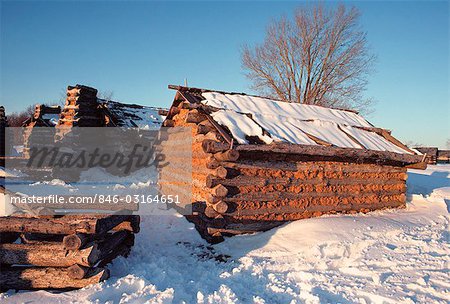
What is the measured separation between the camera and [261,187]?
288 inches

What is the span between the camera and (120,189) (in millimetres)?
13805

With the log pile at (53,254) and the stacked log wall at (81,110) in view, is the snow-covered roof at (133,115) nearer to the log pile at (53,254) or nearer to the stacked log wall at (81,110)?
the stacked log wall at (81,110)

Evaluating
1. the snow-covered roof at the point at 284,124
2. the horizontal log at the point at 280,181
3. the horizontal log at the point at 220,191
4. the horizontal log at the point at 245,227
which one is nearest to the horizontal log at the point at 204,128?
the snow-covered roof at the point at 284,124

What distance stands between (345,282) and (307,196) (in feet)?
10.7

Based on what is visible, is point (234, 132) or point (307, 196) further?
point (307, 196)

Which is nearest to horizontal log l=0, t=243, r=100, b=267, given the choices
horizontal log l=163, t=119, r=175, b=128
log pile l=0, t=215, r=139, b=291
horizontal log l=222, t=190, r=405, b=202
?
log pile l=0, t=215, r=139, b=291

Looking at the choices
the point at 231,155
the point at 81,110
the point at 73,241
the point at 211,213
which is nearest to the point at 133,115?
the point at 81,110

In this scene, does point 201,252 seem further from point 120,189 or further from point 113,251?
point 120,189

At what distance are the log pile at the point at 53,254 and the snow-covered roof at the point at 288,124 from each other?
3489 millimetres

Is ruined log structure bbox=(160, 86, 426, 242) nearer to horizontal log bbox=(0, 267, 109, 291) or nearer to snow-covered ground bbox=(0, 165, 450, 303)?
snow-covered ground bbox=(0, 165, 450, 303)

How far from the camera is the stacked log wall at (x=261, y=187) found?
702 cm

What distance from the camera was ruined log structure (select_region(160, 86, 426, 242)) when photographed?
23.1ft

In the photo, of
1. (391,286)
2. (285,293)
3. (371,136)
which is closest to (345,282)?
(391,286)

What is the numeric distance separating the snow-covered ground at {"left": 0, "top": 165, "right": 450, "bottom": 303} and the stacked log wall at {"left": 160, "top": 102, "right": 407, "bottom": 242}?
380 mm
